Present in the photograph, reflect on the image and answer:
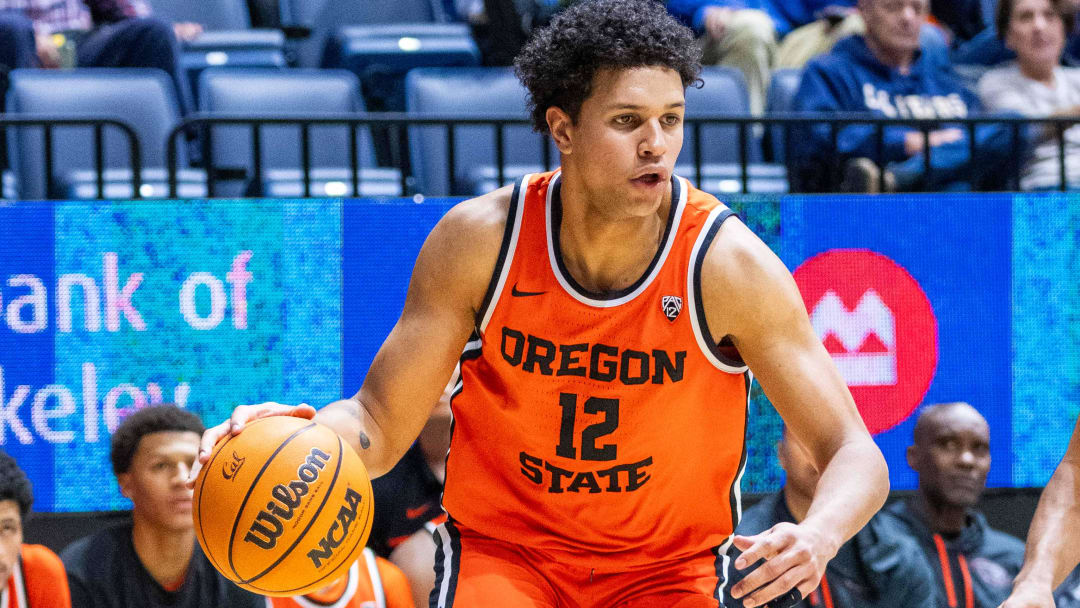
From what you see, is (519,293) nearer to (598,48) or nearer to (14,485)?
(598,48)

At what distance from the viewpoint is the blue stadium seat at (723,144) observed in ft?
18.2

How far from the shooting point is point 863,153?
563 centimetres

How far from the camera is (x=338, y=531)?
9.07 feet

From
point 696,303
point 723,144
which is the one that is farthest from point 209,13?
point 696,303

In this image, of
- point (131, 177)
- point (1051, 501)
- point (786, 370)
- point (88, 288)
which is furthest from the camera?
point (131, 177)

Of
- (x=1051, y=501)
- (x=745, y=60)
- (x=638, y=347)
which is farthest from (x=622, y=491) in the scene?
(x=745, y=60)

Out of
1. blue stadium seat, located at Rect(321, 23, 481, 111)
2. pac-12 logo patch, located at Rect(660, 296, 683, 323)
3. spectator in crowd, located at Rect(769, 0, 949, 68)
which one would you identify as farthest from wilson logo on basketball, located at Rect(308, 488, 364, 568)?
spectator in crowd, located at Rect(769, 0, 949, 68)

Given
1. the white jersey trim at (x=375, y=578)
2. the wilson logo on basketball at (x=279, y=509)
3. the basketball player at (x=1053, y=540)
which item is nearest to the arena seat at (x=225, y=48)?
the white jersey trim at (x=375, y=578)

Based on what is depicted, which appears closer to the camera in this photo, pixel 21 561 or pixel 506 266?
pixel 506 266

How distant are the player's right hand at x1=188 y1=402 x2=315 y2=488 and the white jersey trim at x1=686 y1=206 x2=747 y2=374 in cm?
87

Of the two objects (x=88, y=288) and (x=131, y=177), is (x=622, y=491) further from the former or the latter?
(x=131, y=177)

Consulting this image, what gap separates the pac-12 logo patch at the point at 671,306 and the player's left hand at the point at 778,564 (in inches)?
23.8

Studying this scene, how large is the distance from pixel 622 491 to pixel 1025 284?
301cm

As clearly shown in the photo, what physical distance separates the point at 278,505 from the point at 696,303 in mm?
979
